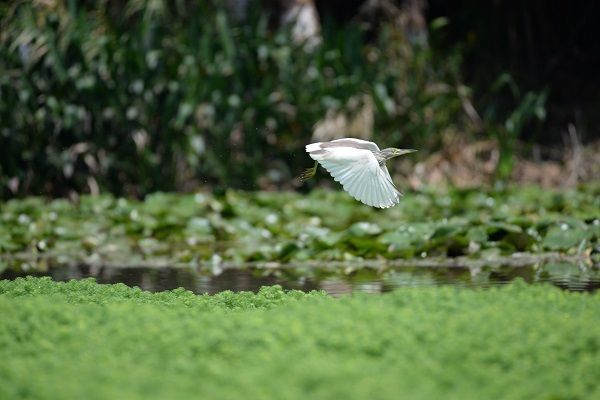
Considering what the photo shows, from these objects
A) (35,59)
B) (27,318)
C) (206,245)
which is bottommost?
(206,245)

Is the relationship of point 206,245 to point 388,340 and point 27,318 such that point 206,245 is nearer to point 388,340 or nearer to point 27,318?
point 27,318

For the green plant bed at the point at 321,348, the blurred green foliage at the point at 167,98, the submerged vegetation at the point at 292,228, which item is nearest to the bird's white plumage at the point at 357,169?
the green plant bed at the point at 321,348

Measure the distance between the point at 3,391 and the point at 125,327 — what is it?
0.72 metres

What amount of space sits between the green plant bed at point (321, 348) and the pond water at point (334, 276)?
1.76 meters

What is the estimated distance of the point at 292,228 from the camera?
28.0 feet

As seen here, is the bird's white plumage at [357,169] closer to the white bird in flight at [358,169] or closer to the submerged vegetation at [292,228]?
the white bird in flight at [358,169]

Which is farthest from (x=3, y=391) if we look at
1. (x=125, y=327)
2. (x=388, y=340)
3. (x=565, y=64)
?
(x=565, y=64)

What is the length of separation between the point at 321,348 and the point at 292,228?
196 inches

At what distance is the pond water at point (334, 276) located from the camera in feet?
20.3

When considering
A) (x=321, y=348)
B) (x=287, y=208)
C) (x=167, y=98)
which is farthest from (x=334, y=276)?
(x=167, y=98)

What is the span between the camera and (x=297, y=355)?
3.45m

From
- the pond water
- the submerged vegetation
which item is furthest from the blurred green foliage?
the pond water

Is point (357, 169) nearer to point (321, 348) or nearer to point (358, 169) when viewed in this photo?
point (358, 169)

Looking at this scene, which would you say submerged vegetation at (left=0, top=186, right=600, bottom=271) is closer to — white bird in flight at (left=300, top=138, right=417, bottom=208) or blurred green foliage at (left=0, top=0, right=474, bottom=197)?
blurred green foliage at (left=0, top=0, right=474, bottom=197)
